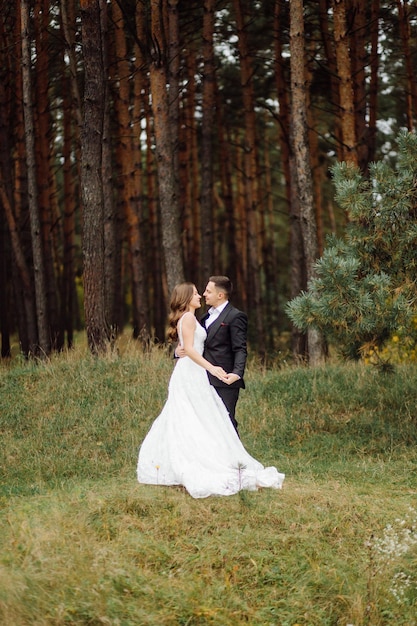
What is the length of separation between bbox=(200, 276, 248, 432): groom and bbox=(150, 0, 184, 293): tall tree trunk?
21.0 feet

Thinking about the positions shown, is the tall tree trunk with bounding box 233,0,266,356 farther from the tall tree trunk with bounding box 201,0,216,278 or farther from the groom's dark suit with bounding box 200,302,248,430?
the groom's dark suit with bounding box 200,302,248,430

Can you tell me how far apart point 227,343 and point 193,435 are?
1.01 meters

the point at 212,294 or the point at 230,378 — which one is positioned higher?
the point at 212,294

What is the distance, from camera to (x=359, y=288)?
9.84 m

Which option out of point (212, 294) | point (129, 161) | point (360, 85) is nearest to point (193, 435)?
point (212, 294)

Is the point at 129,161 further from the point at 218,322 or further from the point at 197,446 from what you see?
the point at 197,446

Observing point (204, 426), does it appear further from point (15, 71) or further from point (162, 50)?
point (15, 71)

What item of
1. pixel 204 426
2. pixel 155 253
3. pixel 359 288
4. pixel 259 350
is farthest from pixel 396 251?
pixel 155 253

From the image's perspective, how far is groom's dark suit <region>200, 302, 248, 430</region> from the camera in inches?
331

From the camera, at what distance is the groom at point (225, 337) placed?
8.41m

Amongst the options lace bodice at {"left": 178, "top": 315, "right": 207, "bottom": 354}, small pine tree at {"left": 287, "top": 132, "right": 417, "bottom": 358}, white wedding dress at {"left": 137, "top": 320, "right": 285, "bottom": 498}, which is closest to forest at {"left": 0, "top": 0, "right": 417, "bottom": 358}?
small pine tree at {"left": 287, "top": 132, "right": 417, "bottom": 358}

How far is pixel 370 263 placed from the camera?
33.9 feet

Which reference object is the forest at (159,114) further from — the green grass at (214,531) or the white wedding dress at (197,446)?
the white wedding dress at (197,446)

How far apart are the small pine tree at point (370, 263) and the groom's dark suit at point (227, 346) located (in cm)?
174
